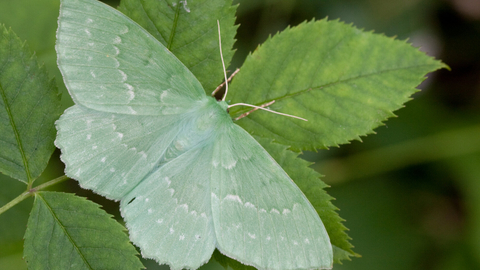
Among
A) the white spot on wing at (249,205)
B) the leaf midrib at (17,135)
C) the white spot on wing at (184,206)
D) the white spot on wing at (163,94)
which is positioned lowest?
the leaf midrib at (17,135)

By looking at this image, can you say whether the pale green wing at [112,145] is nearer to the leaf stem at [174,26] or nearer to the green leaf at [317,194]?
the leaf stem at [174,26]

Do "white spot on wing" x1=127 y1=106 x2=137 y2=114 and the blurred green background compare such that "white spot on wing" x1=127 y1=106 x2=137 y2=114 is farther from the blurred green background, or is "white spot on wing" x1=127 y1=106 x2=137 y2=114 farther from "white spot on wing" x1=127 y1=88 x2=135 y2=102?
the blurred green background

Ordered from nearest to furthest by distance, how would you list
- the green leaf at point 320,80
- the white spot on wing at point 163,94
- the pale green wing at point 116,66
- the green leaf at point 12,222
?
the pale green wing at point 116,66
the white spot on wing at point 163,94
the green leaf at point 320,80
the green leaf at point 12,222

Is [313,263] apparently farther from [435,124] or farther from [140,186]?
[435,124]

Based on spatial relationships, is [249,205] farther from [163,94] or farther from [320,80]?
[320,80]

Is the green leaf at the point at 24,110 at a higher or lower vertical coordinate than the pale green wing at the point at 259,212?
lower

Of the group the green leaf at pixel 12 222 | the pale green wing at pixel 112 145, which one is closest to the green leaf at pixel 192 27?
the pale green wing at pixel 112 145

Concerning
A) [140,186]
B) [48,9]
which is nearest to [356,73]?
[140,186]

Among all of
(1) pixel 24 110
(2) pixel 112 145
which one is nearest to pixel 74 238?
(2) pixel 112 145
